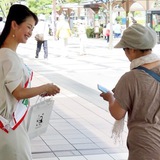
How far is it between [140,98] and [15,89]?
0.81 m

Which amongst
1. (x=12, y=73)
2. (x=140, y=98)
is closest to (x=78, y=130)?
(x=12, y=73)

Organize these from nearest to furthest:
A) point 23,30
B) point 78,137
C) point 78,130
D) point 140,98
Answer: point 140,98 → point 23,30 → point 78,137 → point 78,130

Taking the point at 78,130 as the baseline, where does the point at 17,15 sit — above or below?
above

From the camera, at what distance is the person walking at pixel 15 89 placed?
3.03m

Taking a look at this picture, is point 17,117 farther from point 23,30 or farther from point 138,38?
point 138,38

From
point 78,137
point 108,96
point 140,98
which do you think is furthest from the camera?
point 78,137

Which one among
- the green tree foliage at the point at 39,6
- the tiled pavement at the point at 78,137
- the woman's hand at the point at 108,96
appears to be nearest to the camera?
the woman's hand at the point at 108,96

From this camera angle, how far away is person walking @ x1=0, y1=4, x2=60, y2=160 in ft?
9.95

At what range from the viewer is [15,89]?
302cm

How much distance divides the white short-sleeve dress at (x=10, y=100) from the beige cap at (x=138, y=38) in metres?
0.70

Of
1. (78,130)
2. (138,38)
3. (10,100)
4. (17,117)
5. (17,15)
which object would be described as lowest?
(78,130)

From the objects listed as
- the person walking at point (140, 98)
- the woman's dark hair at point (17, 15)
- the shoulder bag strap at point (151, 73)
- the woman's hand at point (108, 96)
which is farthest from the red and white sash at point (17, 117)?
the shoulder bag strap at point (151, 73)

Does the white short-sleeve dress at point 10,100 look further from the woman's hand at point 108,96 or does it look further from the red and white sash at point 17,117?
the woman's hand at point 108,96

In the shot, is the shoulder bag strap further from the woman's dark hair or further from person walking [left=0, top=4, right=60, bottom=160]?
the woman's dark hair
